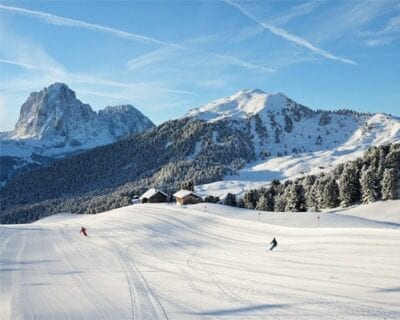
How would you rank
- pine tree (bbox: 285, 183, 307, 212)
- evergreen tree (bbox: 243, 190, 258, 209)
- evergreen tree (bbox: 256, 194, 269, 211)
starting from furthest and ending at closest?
evergreen tree (bbox: 243, 190, 258, 209) < evergreen tree (bbox: 256, 194, 269, 211) < pine tree (bbox: 285, 183, 307, 212)

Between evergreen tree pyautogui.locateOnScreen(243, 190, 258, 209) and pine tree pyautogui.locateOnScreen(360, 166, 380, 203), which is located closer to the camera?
pine tree pyautogui.locateOnScreen(360, 166, 380, 203)

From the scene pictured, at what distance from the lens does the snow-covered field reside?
687 inches

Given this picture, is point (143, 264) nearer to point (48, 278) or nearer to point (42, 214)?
point (48, 278)

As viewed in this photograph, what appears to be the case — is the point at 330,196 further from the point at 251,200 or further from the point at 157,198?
the point at 157,198

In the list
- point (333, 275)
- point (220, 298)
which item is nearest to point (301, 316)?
point (220, 298)

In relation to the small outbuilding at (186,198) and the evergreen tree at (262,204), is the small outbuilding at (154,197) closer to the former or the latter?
the small outbuilding at (186,198)

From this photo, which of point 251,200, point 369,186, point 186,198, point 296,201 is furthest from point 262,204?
point 369,186

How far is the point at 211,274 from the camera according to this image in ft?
80.5

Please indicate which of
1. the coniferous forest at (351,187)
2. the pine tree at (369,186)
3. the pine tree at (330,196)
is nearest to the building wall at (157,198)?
the coniferous forest at (351,187)

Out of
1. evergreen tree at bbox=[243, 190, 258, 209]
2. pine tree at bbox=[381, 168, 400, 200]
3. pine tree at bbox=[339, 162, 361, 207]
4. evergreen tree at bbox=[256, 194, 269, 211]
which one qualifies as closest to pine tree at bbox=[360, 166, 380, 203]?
pine tree at bbox=[381, 168, 400, 200]

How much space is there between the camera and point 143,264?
29047 millimetres

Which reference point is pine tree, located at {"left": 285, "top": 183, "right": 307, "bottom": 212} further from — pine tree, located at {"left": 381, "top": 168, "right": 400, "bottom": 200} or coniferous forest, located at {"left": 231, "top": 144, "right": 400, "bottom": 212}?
pine tree, located at {"left": 381, "top": 168, "right": 400, "bottom": 200}

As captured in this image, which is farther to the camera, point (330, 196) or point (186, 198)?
point (186, 198)

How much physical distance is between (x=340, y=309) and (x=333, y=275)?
223 inches
